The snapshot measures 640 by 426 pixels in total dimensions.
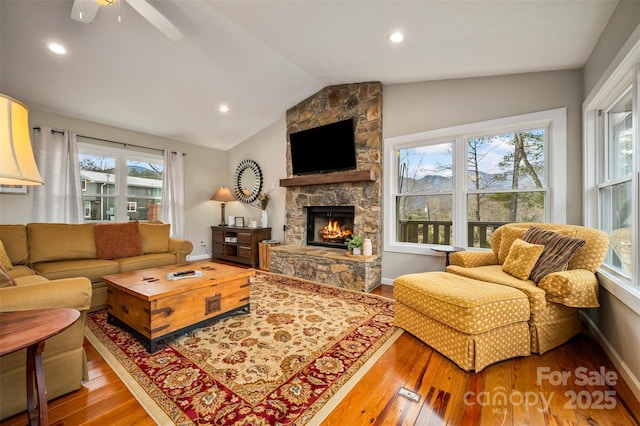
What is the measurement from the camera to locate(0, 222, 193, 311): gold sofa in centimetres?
267

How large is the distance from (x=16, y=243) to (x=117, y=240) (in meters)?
0.83

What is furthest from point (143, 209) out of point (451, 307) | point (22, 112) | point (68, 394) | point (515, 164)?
point (515, 164)

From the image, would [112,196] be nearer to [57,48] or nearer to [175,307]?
[57,48]

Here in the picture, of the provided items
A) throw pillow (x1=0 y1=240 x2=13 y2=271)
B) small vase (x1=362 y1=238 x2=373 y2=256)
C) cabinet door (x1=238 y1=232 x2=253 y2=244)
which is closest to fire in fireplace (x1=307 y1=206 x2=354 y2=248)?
small vase (x1=362 y1=238 x2=373 y2=256)

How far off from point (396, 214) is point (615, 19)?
8.37 ft

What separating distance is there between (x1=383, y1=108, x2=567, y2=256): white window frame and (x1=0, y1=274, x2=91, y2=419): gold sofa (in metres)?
3.19

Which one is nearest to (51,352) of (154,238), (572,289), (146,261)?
(146,261)

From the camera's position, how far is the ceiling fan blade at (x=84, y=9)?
1942 millimetres

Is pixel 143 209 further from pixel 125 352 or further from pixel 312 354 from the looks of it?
pixel 312 354

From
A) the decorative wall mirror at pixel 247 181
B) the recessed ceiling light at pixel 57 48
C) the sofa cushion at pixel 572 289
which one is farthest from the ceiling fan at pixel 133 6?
the sofa cushion at pixel 572 289

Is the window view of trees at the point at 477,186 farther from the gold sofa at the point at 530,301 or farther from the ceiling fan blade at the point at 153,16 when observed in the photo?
the ceiling fan blade at the point at 153,16

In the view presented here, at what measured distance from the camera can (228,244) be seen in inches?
209

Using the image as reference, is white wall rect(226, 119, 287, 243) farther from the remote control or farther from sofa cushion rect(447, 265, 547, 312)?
sofa cushion rect(447, 265, 547, 312)

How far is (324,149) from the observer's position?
13.7 feet
